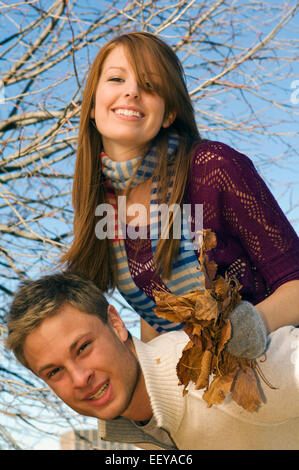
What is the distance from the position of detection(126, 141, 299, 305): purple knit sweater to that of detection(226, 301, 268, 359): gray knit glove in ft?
1.49

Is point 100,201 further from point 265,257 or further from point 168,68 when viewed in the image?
point 265,257

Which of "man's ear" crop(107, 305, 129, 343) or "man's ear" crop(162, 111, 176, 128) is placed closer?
"man's ear" crop(107, 305, 129, 343)

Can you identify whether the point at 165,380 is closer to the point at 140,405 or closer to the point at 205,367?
the point at 140,405

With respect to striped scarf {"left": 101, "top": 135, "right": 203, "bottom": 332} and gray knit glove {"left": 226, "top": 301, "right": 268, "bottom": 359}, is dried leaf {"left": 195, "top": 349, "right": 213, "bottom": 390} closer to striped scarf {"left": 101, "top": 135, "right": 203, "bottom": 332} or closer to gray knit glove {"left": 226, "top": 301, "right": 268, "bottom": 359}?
gray knit glove {"left": 226, "top": 301, "right": 268, "bottom": 359}

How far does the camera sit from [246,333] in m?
1.69

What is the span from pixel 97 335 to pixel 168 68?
116 centimetres

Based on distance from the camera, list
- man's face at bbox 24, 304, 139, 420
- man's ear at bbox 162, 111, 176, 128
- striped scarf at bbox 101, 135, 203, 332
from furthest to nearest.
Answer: man's ear at bbox 162, 111, 176, 128 < striped scarf at bbox 101, 135, 203, 332 < man's face at bbox 24, 304, 139, 420

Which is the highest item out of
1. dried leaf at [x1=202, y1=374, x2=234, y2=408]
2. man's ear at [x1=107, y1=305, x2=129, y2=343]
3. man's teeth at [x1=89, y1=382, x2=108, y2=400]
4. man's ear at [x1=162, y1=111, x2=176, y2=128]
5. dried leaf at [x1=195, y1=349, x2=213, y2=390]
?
man's ear at [x1=162, y1=111, x2=176, y2=128]

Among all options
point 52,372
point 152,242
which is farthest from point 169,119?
point 52,372

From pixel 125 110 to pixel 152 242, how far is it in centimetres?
56

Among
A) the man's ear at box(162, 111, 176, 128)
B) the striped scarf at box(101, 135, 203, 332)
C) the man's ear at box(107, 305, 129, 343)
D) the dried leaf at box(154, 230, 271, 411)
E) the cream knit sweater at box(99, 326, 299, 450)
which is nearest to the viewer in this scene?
the dried leaf at box(154, 230, 271, 411)

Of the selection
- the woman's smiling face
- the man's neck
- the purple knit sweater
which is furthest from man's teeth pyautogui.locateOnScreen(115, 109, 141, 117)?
the man's neck

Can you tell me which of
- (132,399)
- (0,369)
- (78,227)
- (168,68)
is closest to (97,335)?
(132,399)

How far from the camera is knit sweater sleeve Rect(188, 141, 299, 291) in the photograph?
220 cm
